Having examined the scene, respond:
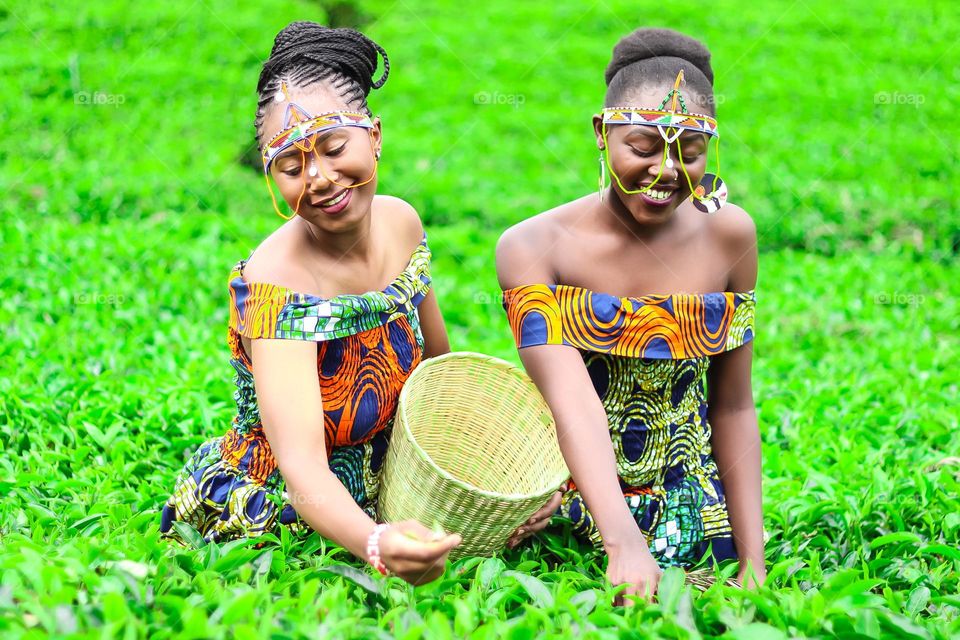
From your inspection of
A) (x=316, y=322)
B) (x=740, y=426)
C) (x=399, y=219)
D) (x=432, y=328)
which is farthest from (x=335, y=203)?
(x=740, y=426)

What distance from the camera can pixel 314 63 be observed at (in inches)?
102

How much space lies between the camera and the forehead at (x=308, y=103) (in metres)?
2.51

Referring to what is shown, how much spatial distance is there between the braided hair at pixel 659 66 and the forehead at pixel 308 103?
69 centimetres

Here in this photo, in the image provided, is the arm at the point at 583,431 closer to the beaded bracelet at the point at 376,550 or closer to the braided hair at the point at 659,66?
the braided hair at the point at 659,66

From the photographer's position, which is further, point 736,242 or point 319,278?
point 736,242

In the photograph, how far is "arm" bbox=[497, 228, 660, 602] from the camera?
243 centimetres

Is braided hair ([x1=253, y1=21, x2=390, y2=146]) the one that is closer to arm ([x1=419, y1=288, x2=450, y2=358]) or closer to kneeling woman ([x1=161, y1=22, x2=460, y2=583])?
kneeling woman ([x1=161, y1=22, x2=460, y2=583])

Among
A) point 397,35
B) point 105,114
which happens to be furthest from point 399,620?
point 397,35

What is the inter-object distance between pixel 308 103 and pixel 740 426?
1.49 meters

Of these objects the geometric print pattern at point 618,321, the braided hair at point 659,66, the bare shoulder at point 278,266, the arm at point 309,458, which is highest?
the braided hair at point 659,66

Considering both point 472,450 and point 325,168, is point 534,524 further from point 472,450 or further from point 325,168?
point 325,168

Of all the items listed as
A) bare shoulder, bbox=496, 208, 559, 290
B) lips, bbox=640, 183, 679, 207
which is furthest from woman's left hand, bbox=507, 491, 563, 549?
lips, bbox=640, 183, 679, 207

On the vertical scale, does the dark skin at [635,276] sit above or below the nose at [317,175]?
below

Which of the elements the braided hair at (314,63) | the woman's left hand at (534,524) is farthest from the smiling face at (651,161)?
the woman's left hand at (534,524)
